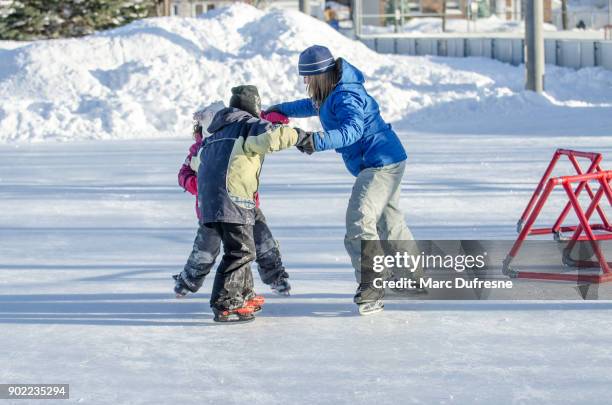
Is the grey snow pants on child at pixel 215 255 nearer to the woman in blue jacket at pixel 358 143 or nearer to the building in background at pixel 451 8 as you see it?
the woman in blue jacket at pixel 358 143

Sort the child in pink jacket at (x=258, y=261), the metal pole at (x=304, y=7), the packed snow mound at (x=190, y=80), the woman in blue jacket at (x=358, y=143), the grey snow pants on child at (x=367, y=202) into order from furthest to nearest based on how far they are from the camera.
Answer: the metal pole at (x=304, y=7) → the packed snow mound at (x=190, y=80) → the child in pink jacket at (x=258, y=261) → the grey snow pants on child at (x=367, y=202) → the woman in blue jacket at (x=358, y=143)

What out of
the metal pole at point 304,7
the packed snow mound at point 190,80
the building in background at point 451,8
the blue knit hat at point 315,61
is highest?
the blue knit hat at point 315,61

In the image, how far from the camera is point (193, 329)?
18.5 ft

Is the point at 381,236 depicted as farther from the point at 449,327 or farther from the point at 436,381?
the point at 436,381

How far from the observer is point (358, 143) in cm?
586

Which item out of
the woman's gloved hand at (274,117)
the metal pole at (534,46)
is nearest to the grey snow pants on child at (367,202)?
the woman's gloved hand at (274,117)

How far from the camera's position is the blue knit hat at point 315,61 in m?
5.62

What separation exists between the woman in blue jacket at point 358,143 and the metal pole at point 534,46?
14.3 m

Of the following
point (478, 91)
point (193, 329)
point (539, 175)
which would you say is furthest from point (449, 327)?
point (478, 91)

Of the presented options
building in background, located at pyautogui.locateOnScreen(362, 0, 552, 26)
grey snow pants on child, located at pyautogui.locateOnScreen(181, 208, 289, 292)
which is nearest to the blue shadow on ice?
grey snow pants on child, located at pyautogui.locateOnScreen(181, 208, 289, 292)

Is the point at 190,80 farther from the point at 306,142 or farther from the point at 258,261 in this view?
the point at 306,142

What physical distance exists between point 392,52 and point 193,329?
31.6 m

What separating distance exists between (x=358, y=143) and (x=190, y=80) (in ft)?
45.6

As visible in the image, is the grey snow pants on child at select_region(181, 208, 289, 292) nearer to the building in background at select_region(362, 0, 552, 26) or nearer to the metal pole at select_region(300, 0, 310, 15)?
the metal pole at select_region(300, 0, 310, 15)
